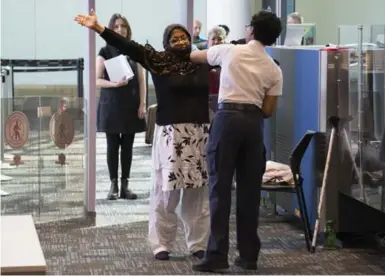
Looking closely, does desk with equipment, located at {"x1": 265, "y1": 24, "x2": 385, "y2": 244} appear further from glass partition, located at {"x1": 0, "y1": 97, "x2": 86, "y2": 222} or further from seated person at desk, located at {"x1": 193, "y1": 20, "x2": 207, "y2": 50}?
glass partition, located at {"x1": 0, "y1": 97, "x2": 86, "y2": 222}

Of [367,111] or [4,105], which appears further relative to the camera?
[4,105]

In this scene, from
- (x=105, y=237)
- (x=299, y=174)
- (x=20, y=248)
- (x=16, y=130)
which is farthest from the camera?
(x=16, y=130)

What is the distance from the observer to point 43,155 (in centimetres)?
680

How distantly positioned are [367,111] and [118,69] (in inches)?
97.0

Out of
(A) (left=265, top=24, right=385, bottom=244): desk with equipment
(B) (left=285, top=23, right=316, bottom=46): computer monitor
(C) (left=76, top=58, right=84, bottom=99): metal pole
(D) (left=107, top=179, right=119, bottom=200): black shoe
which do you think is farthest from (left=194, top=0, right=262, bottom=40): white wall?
(A) (left=265, top=24, right=385, bottom=244): desk with equipment

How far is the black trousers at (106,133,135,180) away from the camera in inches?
301

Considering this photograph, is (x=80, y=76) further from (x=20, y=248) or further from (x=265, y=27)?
(x=20, y=248)

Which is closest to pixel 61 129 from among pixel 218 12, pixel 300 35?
pixel 300 35

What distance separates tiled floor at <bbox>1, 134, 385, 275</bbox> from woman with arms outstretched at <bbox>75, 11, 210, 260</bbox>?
1.52 feet

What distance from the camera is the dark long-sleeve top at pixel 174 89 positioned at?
5484mm

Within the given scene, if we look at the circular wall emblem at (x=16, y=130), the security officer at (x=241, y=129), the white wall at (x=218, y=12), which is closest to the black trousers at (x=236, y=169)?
the security officer at (x=241, y=129)

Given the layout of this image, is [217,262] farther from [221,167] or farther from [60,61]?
[60,61]

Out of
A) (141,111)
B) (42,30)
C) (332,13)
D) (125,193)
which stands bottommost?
(125,193)

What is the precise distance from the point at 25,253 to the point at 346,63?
3.62 meters
